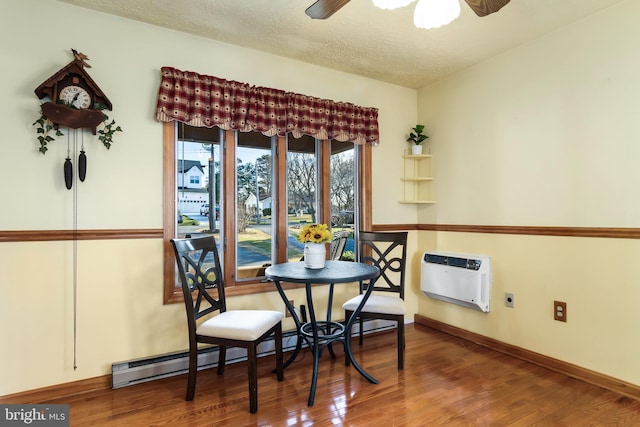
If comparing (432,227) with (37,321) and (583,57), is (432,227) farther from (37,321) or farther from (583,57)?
(37,321)

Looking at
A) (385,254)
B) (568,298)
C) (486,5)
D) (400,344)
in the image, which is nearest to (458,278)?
(385,254)

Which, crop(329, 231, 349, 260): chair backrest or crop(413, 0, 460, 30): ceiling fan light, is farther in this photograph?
crop(329, 231, 349, 260): chair backrest

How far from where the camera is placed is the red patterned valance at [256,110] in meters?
2.49

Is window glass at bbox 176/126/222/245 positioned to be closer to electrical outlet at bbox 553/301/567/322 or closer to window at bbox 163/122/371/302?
window at bbox 163/122/371/302

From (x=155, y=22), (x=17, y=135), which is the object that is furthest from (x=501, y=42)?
(x=17, y=135)

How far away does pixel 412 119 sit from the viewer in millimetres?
3738

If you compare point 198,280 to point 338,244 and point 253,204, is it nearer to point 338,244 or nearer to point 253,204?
point 253,204

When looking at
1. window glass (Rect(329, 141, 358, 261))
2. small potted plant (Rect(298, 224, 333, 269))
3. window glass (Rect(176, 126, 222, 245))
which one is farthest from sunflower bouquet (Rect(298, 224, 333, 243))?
window glass (Rect(329, 141, 358, 261))

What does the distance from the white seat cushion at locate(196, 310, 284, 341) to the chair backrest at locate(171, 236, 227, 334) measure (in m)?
0.12

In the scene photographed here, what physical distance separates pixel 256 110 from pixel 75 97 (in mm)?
1180

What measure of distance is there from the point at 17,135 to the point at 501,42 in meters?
3.37

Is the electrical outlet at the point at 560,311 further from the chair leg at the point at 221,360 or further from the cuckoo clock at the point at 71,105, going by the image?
the cuckoo clock at the point at 71,105

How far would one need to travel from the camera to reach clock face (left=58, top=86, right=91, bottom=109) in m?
2.17

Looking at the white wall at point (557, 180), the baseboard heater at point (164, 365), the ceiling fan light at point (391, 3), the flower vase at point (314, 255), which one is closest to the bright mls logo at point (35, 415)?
the baseboard heater at point (164, 365)
